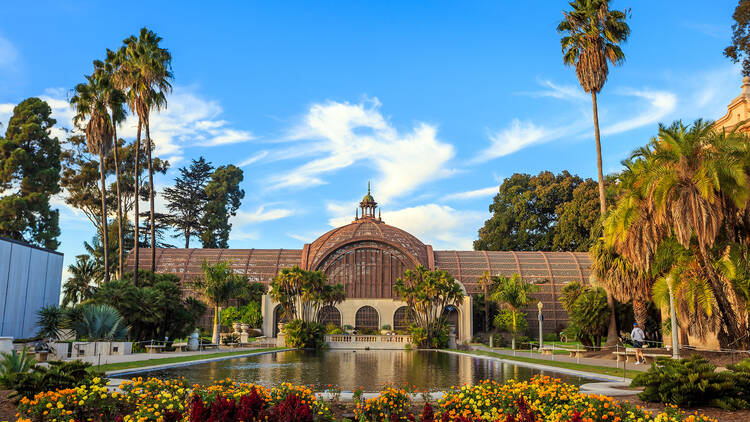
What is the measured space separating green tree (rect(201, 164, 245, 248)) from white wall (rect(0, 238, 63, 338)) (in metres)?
48.6

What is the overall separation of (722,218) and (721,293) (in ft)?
9.50

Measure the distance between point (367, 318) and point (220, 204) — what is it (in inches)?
1504

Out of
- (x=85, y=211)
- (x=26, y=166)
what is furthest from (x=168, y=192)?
Answer: (x=26, y=166)

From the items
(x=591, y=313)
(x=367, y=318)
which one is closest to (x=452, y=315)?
(x=367, y=318)

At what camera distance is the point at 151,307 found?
34375mm

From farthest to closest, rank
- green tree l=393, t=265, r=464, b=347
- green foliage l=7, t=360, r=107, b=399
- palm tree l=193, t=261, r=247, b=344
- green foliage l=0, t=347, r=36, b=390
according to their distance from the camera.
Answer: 1. green tree l=393, t=265, r=464, b=347
2. palm tree l=193, t=261, r=247, b=344
3. green foliage l=0, t=347, r=36, b=390
4. green foliage l=7, t=360, r=107, b=399

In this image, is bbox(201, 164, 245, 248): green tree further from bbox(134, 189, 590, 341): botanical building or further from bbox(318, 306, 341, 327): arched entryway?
bbox(318, 306, 341, 327): arched entryway

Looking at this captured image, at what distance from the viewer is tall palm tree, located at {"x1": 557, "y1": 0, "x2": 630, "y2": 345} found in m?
37.0

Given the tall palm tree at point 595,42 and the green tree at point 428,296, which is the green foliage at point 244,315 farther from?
the tall palm tree at point 595,42

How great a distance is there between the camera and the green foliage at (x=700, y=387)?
1106 centimetres

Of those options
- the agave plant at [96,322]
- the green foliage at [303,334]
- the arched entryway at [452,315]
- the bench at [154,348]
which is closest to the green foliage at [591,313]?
the green foliage at [303,334]

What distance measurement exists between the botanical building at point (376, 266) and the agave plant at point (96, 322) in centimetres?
2745

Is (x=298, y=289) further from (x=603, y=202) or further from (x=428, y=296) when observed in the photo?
(x=603, y=202)

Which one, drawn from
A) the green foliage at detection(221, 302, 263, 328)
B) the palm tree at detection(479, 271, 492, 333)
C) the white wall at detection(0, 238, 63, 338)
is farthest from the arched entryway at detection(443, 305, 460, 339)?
the white wall at detection(0, 238, 63, 338)
